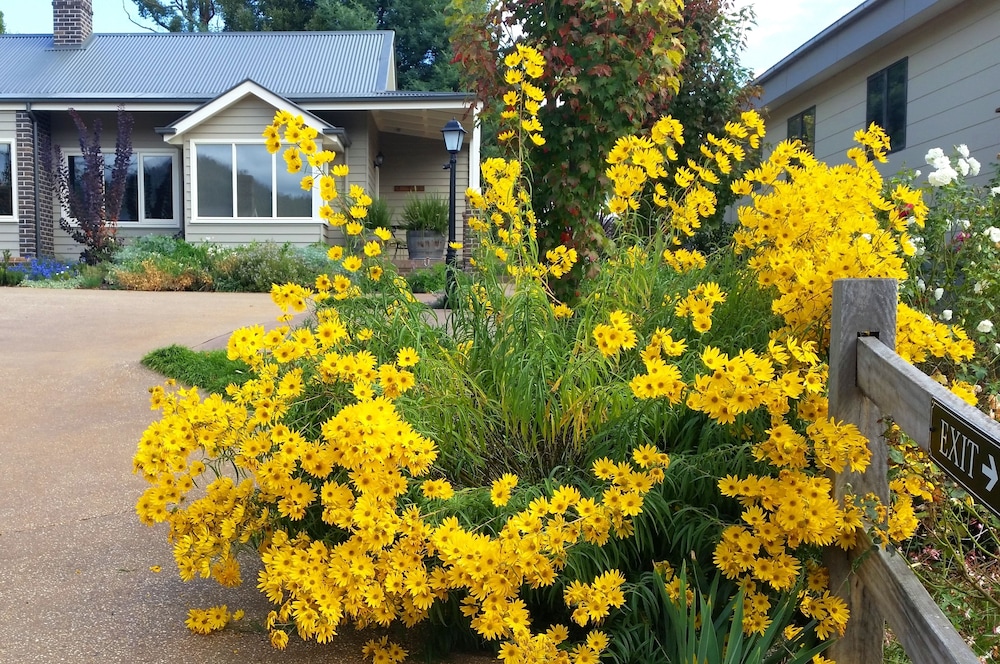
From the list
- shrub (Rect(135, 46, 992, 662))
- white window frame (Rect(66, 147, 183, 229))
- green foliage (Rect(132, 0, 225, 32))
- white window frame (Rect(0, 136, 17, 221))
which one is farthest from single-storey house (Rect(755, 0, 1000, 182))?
green foliage (Rect(132, 0, 225, 32))

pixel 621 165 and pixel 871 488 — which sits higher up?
pixel 621 165

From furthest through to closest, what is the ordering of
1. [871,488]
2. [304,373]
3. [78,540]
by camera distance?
[78,540] → [304,373] → [871,488]

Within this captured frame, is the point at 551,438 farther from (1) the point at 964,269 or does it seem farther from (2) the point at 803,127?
(2) the point at 803,127

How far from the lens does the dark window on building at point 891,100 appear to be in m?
10.4

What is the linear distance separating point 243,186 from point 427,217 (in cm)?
338

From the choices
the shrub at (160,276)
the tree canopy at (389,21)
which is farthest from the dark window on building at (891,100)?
the tree canopy at (389,21)

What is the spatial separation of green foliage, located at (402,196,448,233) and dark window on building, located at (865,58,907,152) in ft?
24.2

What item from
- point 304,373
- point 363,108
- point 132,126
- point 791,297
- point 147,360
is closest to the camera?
point 791,297

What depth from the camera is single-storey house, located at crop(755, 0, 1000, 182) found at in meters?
8.87

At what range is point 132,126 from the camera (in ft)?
51.2

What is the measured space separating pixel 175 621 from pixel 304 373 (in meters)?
0.87

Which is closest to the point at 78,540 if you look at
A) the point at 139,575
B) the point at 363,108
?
the point at 139,575

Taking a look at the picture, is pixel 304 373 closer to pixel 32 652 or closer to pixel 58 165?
pixel 32 652

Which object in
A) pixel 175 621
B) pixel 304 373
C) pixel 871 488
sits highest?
pixel 304 373
